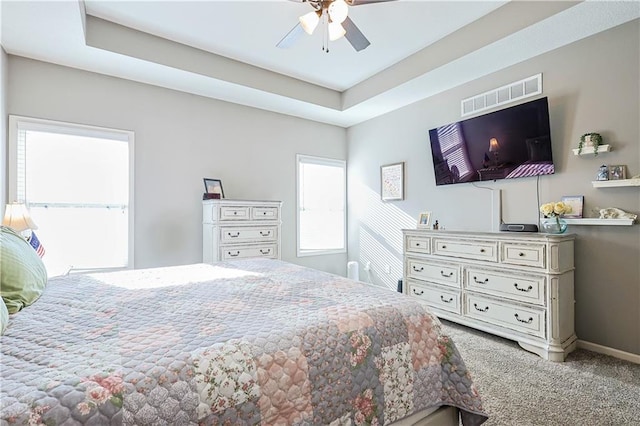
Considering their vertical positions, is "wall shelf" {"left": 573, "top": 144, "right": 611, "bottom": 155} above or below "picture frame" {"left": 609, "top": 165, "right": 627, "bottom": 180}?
above

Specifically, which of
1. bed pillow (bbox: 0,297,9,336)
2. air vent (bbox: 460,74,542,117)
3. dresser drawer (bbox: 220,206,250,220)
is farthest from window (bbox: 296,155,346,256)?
bed pillow (bbox: 0,297,9,336)

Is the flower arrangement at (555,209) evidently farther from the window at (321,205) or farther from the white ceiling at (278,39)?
the window at (321,205)

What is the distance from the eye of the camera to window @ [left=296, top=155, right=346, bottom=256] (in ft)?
16.0

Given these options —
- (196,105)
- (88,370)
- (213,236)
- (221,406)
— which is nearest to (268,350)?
(221,406)

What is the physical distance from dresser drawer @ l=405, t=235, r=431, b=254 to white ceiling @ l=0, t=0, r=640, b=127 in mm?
1773

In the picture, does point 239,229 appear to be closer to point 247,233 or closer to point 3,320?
point 247,233

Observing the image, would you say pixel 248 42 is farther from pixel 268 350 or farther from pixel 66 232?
A: pixel 268 350

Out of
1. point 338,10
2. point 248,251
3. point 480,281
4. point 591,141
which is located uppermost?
point 338,10

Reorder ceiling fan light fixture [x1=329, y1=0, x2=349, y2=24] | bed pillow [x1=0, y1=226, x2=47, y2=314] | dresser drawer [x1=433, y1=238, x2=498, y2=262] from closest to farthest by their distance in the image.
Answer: bed pillow [x1=0, y1=226, x2=47, y2=314] < ceiling fan light fixture [x1=329, y1=0, x2=349, y2=24] < dresser drawer [x1=433, y1=238, x2=498, y2=262]

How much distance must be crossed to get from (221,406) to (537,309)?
8.64ft

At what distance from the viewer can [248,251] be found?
3.69 meters

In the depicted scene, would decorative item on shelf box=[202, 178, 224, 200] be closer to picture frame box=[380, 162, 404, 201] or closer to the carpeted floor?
picture frame box=[380, 162, 404, 201]

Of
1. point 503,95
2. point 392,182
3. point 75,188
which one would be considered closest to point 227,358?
point 75,188

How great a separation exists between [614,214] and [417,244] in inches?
64.6
